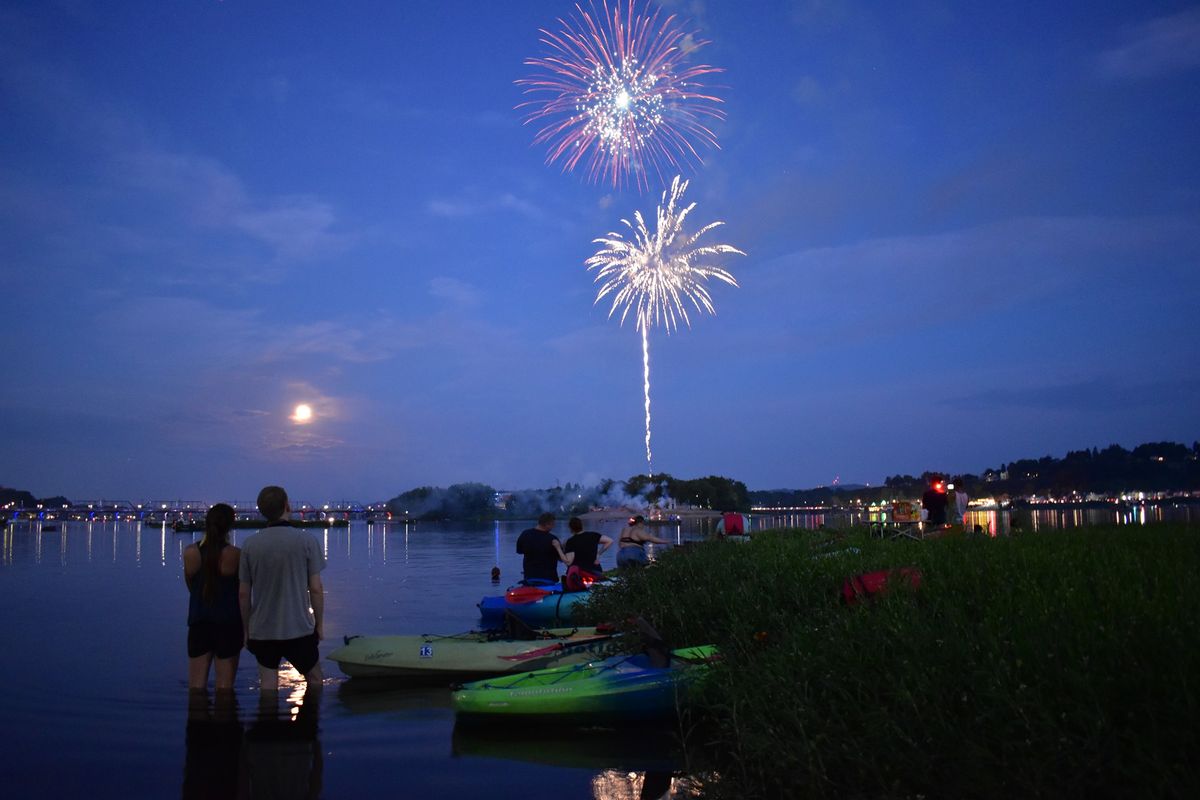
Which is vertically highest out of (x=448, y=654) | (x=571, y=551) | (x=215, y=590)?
(x=215, y=590)

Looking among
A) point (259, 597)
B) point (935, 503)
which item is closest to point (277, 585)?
point (259, 597)

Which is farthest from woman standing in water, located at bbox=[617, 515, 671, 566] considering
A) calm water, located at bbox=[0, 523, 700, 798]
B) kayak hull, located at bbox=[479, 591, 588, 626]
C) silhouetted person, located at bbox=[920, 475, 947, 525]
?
silhouetted person, located at bbox=[920, 475, 947, 525]

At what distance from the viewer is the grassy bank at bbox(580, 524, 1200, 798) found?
454cm

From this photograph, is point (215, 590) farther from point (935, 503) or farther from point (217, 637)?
point (935, 503)

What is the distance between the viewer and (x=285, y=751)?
8.30 meters

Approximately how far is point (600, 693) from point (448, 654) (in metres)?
3.56

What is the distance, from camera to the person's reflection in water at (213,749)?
23.4 feet

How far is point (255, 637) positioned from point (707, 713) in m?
4.62

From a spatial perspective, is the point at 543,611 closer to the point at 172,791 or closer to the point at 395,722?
the point at 395,722

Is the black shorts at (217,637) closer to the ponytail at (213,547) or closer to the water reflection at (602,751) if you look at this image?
the ponytail at (213,547)

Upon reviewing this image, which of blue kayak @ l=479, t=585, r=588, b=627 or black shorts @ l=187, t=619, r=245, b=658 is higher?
black shorts @ l=187, t=619, r=245, b=658

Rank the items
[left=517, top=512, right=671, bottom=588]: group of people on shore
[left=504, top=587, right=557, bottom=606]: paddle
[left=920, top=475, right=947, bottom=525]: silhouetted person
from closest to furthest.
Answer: [left=504, top=587, right=557, bottom=606]: paddle, [left=517, top=512, right=671, bottom=588]: group of people on shore, [left=920, top=475, right=947, bottom=525]: silhouetted person

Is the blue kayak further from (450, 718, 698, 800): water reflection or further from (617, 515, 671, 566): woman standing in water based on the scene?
(450, 718, 698, 800): water reflection

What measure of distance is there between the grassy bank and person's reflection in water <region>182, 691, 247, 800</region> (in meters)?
4.05
